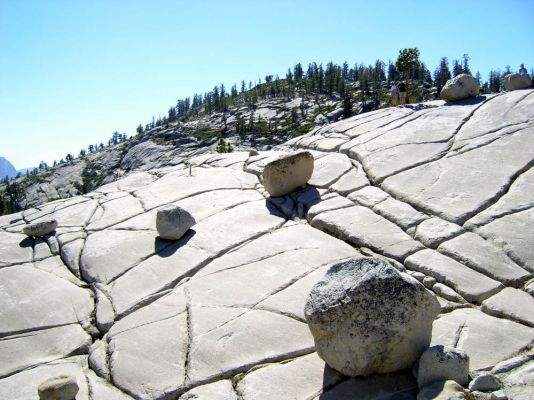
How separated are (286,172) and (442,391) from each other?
6.68 metres

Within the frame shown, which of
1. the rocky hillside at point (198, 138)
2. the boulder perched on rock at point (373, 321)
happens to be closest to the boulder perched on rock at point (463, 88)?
the boulder perched on rock at point (373, 321)

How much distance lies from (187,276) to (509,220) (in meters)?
5.38

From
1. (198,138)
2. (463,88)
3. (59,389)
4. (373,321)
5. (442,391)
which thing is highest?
(463,88)

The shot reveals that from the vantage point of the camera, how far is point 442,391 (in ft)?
12.3

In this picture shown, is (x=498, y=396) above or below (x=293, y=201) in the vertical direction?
below

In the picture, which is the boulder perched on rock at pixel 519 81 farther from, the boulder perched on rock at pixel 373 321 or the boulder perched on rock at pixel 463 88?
the boulder perched on rock at pixel 373 321

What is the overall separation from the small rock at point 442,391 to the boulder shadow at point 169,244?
5198mm

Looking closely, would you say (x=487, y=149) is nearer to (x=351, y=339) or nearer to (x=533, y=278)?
(x=533, y=278)

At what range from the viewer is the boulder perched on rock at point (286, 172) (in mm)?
9914

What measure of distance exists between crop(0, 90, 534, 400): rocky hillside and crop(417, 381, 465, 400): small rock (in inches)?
9.4

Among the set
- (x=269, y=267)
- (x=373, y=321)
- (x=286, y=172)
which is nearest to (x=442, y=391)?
(x=373, y=321)

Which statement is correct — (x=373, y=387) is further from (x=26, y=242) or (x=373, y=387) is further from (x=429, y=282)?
(x=26, y=242)

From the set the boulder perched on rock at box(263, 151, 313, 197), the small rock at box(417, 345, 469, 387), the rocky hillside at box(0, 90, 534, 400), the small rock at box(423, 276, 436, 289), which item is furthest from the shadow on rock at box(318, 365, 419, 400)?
the boulder perched on rock at box(263, 151, 313, 197)

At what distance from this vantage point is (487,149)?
31.2ft
